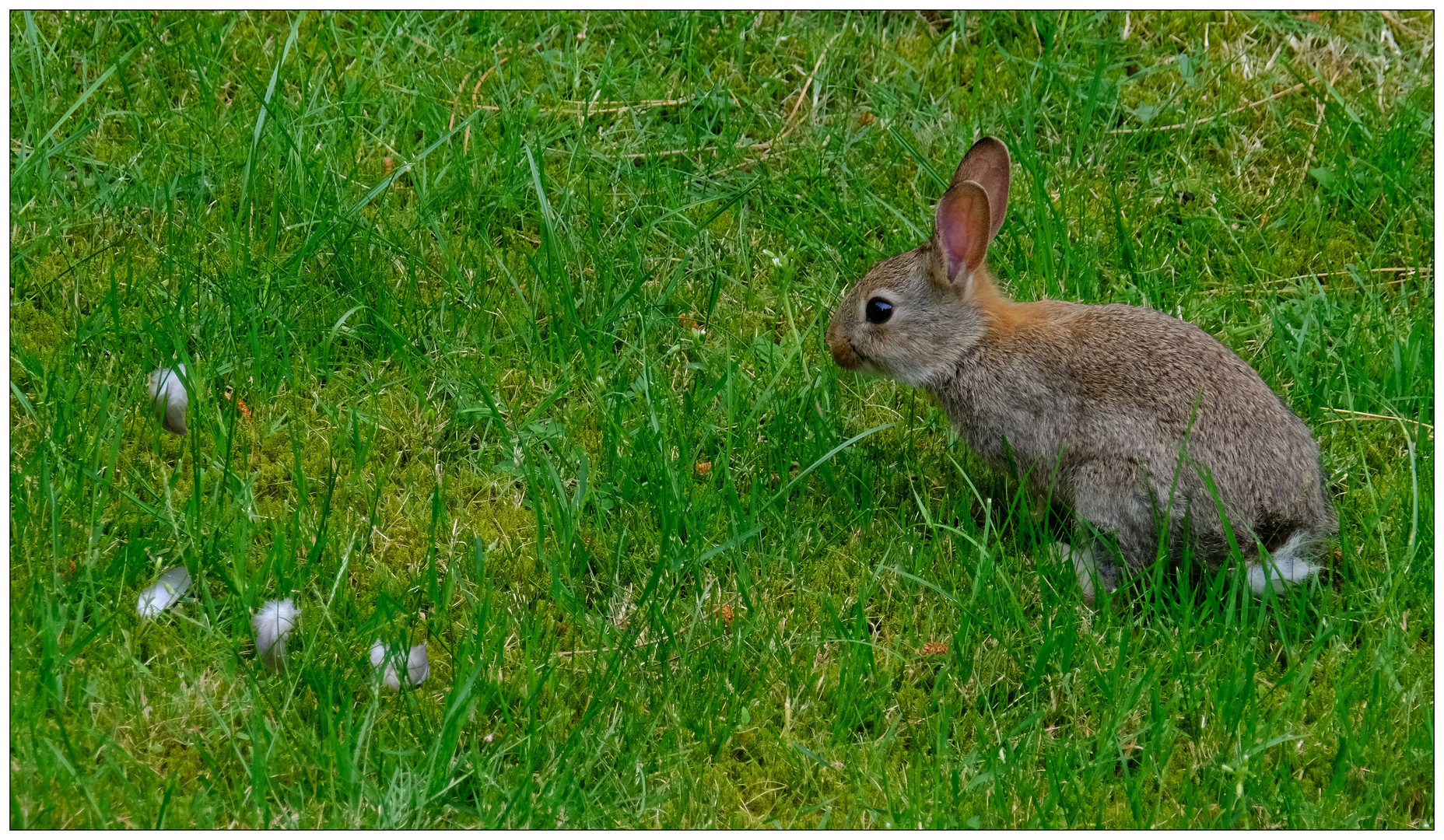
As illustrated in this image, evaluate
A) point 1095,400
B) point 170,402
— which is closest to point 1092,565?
point 1095,400

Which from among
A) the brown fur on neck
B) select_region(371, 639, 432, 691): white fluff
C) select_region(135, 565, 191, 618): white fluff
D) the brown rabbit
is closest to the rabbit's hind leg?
the brown rabbit

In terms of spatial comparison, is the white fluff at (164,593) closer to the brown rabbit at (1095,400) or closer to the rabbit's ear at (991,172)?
the brown rabbit at (1095,400)

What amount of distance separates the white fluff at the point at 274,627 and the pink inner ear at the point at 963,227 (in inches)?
85.2

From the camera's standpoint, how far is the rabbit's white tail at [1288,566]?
4.05m

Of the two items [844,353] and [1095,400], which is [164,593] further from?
[1095,400]

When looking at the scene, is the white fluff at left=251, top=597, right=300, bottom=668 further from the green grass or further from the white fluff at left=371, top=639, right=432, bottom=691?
the white fluff at left=371, top=639, right=432, bottom=691

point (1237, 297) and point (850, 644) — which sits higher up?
point (1237, 297)

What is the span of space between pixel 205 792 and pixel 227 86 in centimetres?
329

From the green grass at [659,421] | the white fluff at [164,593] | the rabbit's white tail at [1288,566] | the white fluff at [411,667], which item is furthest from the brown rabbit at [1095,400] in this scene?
the white fluff at [164,593]

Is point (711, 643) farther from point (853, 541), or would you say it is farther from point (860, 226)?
point (860, 226)

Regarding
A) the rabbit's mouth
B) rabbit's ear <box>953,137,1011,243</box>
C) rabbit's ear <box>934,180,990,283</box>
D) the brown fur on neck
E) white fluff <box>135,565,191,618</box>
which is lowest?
white fluff <box>135,565,191,618</box>

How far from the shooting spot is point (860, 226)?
545cm

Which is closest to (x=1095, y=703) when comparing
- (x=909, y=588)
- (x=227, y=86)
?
(x=909, y=588)

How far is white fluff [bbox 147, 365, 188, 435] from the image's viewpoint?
440 cm
